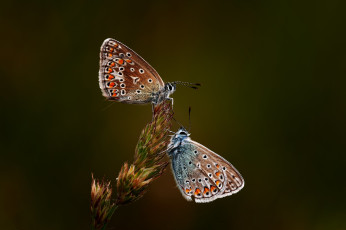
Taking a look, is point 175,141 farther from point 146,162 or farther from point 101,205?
point 101,205

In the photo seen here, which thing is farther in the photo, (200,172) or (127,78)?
(127,78)

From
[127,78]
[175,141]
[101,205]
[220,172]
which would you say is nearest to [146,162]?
[101,205]

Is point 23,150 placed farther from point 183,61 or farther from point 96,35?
point 183,61

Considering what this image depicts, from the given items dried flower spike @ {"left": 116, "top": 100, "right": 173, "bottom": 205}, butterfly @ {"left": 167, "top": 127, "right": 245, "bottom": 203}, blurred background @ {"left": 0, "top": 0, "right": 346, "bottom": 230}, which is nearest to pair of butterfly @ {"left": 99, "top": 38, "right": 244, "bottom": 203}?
butterfly @ {"left": 167, "top": 127, "right": 245, "bottom": 203}

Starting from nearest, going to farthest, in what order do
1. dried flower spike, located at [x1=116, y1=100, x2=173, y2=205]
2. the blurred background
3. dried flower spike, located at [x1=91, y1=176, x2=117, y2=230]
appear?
dried flower spike, located at [x1=91, y1=176, x2=117, y2=230]
dried flower spike, located at [x1=116, y1=100, x2=173, y2=205]
the blurred background

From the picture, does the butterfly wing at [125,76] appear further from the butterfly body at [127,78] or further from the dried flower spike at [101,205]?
the dried flower spike at [101,205]

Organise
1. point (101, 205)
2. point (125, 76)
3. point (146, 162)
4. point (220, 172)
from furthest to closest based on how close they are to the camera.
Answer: point (125, 76), point (220, 172), point (146, 162), point (101, 205)

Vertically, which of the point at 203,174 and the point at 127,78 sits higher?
the point at 127,78

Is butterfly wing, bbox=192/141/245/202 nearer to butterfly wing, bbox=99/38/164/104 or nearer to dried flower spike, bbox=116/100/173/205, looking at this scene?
dried flower spike, bbox=116/100/173/205
